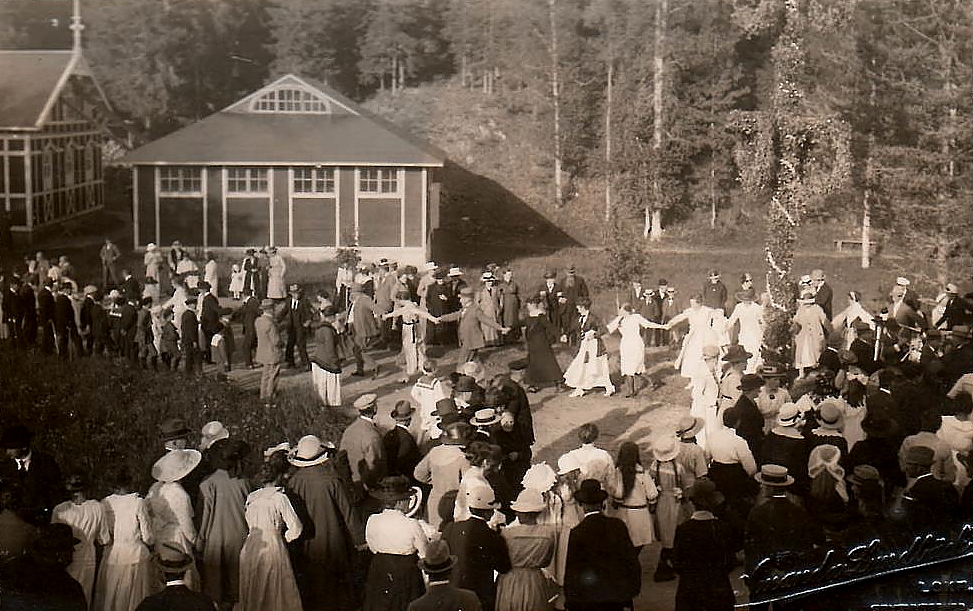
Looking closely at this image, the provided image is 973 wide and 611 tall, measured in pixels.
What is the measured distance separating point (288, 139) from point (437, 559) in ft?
10.5

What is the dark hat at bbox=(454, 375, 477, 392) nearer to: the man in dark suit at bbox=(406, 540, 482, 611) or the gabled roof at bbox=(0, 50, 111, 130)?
the man in dark suit at bbox=(406, 540, 482, 611)

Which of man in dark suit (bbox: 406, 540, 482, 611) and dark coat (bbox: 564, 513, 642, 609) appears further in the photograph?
dark coat (bbox: 564, 513, 642, 609)

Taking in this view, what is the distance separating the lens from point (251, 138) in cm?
734

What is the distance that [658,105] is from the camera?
7895mm

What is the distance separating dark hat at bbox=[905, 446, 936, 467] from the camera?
764cm

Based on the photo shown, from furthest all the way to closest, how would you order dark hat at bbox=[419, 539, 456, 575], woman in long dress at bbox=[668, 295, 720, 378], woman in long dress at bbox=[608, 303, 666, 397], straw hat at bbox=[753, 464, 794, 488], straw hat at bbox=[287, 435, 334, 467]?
woman in long dress at bbox=[668, 295, 720, 378]
woman in long dress at bbox=[608, 303, 666, 397]
straw hat at bbox=[753, 464, 794, 488]
straw hat at bbox=[287, 435, 334, 467]
dark hat at bbox=[419, 539, 456, 575]

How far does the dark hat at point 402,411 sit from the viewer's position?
6.93 m

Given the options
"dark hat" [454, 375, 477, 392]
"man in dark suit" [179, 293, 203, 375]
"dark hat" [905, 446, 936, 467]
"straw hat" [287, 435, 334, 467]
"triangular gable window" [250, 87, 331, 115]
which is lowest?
"dark hat" [905, 446, 936, 467]

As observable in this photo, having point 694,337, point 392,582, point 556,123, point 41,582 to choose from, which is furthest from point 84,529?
point 694,337

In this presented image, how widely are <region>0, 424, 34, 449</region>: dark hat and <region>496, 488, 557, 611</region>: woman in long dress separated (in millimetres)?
3076

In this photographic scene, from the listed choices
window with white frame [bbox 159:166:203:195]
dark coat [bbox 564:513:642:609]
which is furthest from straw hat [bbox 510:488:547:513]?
window with white frame [bbox 159:166:203:195]

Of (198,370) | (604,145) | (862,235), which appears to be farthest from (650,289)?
(198,370)

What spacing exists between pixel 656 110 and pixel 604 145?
48 cm

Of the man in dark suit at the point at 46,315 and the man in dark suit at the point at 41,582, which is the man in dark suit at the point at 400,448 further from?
the man in dark suit at the point at 46,315
